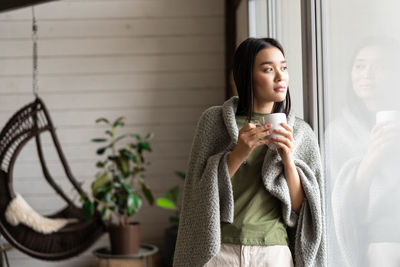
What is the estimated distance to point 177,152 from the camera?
12.3 ft

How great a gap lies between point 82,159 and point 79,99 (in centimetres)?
44

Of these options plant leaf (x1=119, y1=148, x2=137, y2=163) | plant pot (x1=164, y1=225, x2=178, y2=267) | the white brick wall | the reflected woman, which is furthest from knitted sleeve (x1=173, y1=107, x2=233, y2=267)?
the white brick wall

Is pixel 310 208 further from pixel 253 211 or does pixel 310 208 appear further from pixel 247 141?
pixel 247 141

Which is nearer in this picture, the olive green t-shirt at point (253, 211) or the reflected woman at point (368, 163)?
the reflected woman at point (368, 163)

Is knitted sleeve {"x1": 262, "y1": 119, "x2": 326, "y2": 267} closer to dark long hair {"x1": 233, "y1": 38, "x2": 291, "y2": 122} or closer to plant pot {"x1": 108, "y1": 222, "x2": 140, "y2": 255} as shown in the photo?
dark long hair {"x1": 233, "y1": 38, "x2": 291, "y2": 122}

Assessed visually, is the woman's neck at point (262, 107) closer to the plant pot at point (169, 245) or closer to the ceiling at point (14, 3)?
the ceiling at point (14, 3)

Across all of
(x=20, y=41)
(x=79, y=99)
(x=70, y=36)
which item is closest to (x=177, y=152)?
(x=79, y=99)

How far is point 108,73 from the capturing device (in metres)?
3.72

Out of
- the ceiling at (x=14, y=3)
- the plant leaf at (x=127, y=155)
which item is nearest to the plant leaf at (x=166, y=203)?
the plant leaf at (x=127, y=155)

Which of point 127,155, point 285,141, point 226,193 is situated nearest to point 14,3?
point 127,155

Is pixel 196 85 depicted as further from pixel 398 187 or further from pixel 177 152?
pixel 398 187

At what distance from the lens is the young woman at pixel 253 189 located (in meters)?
1.34

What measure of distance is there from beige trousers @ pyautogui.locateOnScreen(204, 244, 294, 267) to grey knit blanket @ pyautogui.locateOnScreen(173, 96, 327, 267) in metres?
0.04

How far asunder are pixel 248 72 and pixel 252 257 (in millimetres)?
504
